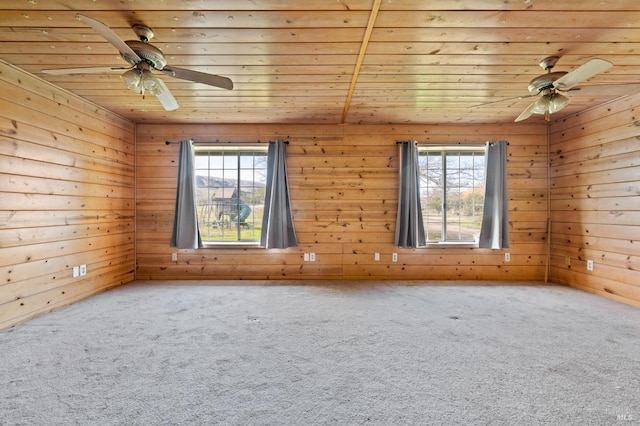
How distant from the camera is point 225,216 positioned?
4.20 metres

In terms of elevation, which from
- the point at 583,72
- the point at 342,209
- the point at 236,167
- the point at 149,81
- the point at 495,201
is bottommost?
the point at 342,209

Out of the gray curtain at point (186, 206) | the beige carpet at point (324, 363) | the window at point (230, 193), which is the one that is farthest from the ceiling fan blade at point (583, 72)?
the gray curtain at point (186, 206)

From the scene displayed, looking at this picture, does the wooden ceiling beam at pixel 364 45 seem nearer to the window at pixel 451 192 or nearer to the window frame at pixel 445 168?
the window frame at pixel 445 168

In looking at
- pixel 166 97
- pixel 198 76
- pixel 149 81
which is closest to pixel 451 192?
pixel 198 76

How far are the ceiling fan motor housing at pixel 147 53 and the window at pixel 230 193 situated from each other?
2158 mm

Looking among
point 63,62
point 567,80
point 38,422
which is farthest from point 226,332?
point 567,80

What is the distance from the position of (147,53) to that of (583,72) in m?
3.04

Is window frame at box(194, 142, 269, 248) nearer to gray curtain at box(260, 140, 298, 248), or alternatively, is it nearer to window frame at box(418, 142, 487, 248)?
gray curtain at box(260, 140, 298, 248)

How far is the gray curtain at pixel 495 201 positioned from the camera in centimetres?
390

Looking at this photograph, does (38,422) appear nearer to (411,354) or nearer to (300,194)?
(411,354)

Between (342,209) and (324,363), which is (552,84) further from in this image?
(324,363)

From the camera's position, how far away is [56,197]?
2.91m

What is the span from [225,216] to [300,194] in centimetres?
117

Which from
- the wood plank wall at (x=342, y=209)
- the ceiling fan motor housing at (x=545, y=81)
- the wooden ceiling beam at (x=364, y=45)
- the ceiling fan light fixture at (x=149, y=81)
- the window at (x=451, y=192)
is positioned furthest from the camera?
the window at (x=451, y=192)
